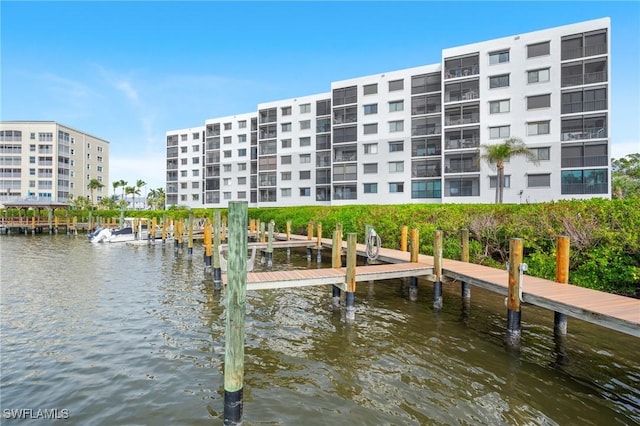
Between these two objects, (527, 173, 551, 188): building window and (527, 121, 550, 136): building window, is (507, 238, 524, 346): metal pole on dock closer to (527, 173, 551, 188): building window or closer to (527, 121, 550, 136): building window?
(527, 173, 551, 188): building window

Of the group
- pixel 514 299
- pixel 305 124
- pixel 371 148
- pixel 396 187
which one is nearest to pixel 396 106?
pixel 371 148

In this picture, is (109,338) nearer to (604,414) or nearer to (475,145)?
(604,414)

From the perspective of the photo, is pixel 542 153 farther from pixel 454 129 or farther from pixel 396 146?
pixel 396 146

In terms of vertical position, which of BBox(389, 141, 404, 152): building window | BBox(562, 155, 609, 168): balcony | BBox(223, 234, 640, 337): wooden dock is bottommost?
BBox(223, 234, 640, 337): wooden dock

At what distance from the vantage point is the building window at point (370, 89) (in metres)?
48.9

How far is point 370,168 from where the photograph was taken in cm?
4881

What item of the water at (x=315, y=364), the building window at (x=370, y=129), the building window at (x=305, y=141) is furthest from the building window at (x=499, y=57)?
the water at (x=315, y=364)

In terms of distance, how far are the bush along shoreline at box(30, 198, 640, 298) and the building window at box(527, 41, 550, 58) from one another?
29.9m

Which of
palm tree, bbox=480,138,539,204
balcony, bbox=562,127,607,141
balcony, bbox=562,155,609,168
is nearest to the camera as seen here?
palm tree, bbox=480,138,539,204

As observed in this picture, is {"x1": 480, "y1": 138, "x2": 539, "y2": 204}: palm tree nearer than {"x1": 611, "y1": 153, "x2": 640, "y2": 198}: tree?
Yes

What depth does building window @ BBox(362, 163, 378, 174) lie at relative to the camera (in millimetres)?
48469

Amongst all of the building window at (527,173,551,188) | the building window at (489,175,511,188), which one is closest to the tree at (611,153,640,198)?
the building window at (527,173,551,188)

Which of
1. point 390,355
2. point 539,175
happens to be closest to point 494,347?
point 390,355

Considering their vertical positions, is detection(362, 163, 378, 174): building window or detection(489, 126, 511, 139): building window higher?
detection(489, 126, 511, 139): building window
